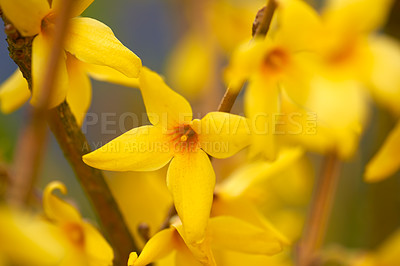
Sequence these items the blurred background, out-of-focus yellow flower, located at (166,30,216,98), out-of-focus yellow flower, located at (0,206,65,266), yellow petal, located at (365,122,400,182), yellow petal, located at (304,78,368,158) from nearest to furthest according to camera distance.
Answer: out-of-focus yellow flower, located at (0,206,65,266), yellow petal, located at (365,122,400,182), yellow petal, located at (304,78,368,158), the blurred background, out-of-focus yellow flower, located at (166,30,216,98)

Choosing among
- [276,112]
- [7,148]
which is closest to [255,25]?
[276,112]

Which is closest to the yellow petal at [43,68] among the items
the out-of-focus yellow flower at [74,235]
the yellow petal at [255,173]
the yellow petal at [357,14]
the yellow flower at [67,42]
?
the yellow flower at [67,42]

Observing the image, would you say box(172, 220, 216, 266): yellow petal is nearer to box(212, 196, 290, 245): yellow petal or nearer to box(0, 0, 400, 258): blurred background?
box(212, 196, 290, 245): yellow petal

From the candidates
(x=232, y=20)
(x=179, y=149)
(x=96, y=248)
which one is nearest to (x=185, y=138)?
(x=179, y=149)

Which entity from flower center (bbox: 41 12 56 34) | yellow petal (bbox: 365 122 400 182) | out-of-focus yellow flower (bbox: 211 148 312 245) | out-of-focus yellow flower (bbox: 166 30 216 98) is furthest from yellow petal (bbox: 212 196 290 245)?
out-of-focus yellow flower (bbox: 166 30 216 98)

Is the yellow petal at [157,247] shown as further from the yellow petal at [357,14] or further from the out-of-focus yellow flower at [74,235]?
the yellow petal at [357,14]
